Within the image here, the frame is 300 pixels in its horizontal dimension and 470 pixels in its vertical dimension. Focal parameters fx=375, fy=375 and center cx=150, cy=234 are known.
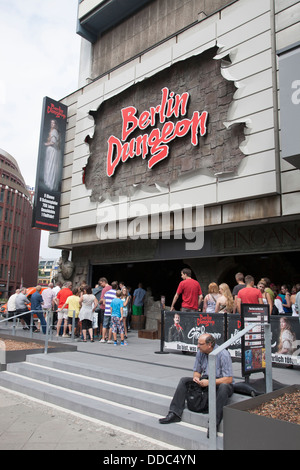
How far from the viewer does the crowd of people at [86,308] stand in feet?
37.4

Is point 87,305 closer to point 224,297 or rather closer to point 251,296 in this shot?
point 224,297

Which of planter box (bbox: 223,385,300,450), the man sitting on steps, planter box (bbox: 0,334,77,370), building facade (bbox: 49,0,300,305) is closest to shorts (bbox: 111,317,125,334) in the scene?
planter box (bbox: 0,334,77,370)

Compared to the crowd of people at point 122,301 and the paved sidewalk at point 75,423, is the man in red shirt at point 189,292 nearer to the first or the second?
the crowd of people at point 122,301

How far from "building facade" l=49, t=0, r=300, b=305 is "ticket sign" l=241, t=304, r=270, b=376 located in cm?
460

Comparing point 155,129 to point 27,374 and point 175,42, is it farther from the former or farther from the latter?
point 27,374

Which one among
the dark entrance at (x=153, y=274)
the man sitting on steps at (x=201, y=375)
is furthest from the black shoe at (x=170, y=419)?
the dark entrance at (x=153, y=274)

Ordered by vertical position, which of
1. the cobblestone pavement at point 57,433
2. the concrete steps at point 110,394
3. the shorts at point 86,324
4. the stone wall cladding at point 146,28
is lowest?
the cobblestone pavement at point 57,433

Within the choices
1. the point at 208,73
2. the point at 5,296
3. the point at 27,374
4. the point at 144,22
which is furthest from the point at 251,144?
the point at 5,296

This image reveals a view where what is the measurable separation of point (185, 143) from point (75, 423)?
398 inches

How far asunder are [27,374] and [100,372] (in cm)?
197

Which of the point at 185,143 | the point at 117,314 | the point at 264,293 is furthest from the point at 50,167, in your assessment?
the point at 264,293

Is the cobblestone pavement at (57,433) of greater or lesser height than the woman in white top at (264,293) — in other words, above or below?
below

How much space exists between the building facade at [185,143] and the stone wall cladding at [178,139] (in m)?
0.05

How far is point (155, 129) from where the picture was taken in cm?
1443
